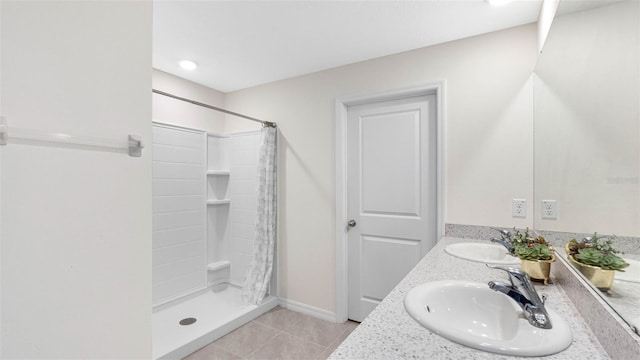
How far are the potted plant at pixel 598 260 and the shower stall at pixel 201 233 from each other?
2.30 m

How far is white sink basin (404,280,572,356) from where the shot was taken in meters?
0.69

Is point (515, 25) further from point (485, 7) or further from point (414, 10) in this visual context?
point (414, 10)

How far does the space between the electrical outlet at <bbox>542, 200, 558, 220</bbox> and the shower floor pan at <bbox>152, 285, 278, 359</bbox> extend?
7.61 feet

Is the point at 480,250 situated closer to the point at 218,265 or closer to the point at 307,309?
the point at 307,309

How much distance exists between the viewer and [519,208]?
186 centimetres

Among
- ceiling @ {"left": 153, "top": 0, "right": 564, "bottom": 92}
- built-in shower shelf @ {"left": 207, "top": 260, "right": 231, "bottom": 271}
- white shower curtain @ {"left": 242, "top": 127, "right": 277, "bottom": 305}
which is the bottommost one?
built-in shower shelf @ {"left": 207, "top": 260, "right": 231, "bottom": 271}

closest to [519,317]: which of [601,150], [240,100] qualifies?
[601,150]

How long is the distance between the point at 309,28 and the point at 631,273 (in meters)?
1.95

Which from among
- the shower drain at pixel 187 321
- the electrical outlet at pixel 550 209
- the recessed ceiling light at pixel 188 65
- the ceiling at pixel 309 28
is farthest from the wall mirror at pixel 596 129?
the shower drain at pixel 187 321

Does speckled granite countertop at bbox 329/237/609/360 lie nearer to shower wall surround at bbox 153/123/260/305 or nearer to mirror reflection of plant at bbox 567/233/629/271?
mirror reflection of plant at bbox 567/233/629/271

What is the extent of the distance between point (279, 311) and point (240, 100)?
7.54ft

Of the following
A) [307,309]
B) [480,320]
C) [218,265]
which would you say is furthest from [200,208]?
[480,320]

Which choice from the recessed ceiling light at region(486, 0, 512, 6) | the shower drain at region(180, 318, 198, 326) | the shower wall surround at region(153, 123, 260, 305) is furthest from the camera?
the shower wall surround at region(153, 123, 260, 305)

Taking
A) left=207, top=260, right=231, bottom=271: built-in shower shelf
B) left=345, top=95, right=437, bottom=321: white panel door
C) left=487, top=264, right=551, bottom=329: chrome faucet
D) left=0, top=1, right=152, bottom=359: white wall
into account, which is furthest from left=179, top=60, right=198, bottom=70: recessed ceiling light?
left=487, top=264, right=551, bottom=329: chrome faucet
